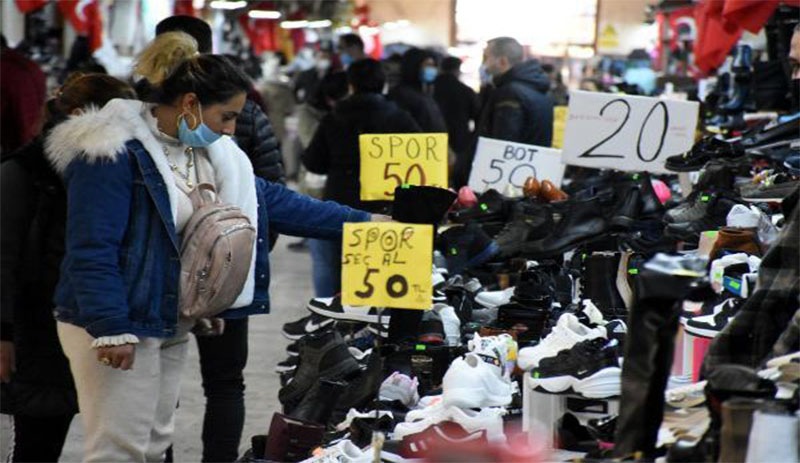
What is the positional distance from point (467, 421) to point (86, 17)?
1065 cm

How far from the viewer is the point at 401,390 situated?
12.7ft

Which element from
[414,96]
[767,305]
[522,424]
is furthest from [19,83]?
[767,305]

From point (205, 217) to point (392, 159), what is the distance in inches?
59.7

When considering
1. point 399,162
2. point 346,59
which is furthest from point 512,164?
point 346,59

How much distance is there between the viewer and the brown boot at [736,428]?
220cm

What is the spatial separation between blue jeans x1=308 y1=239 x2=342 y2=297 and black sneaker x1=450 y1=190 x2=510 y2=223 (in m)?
1.99

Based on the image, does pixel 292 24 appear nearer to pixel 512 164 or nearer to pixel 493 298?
pixel 512 164

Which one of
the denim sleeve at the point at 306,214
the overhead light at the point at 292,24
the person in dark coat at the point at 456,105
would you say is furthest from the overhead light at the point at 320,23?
the denim sleeve at the point at 306,214

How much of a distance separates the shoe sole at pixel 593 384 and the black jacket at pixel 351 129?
4329 mm

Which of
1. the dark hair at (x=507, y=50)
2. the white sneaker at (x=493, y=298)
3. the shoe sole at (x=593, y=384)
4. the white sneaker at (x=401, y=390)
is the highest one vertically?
the dark hair at (x=507, y=50)

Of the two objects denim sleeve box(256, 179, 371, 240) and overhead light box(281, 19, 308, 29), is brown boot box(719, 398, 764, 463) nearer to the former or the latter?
denim sleeve box(256, 179, 371, 240)

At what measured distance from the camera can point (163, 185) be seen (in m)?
3.75

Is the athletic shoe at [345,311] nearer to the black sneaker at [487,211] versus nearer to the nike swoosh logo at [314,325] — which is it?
the nike swoosh logo at [314,325]

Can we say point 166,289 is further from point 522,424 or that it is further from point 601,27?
point 601,27
